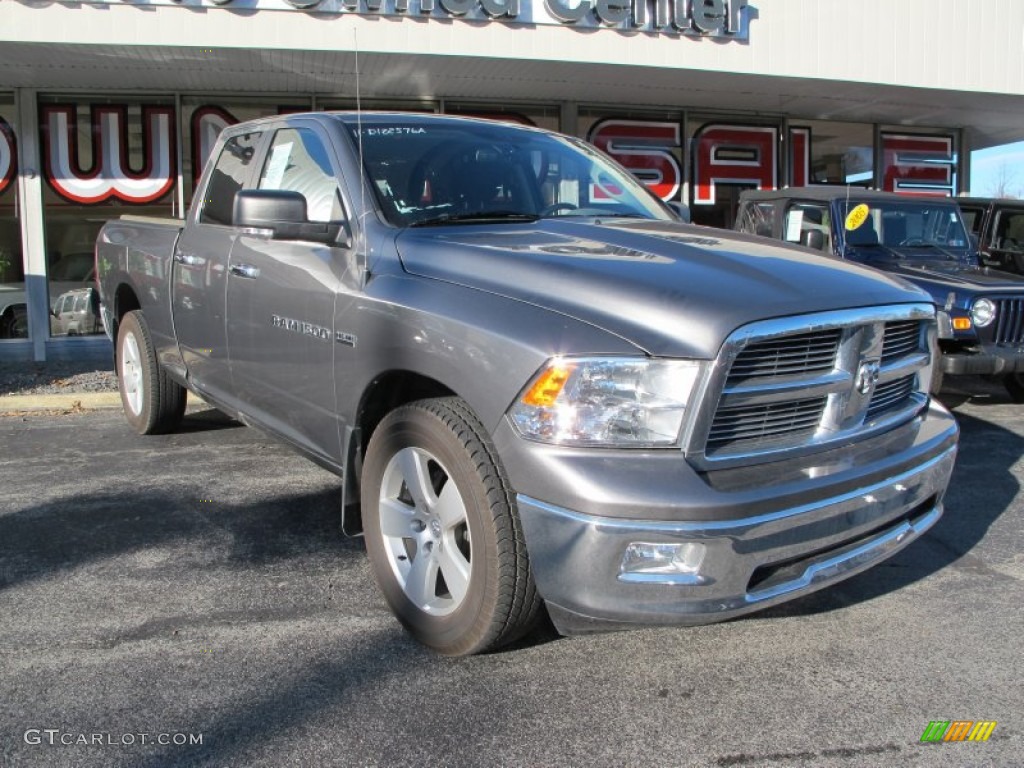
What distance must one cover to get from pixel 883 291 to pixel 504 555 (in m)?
1.58

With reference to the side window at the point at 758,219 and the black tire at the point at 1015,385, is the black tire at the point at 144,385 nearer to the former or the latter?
the side window at the point at 758,219

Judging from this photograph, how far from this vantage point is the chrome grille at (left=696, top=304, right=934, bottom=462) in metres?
2.49

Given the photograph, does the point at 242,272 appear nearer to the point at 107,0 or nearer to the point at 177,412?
the point at 177,412

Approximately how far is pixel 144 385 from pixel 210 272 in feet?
5.95

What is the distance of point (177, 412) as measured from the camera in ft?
19.9

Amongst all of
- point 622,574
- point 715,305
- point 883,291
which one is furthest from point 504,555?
point 883,291

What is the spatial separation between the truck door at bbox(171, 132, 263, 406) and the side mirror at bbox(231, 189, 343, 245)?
939 mm

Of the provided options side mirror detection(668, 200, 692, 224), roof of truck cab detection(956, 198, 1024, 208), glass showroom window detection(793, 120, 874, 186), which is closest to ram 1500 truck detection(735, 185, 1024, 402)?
roof of truck cab detection(956, 198, 1024, 208)

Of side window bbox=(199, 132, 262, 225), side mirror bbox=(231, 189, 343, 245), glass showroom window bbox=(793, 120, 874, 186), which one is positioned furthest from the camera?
glass showroom window bbox=(793, 120, 874, 186)

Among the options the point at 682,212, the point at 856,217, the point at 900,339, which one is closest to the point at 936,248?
the point at 856,217

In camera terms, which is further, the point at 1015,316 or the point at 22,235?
the point at 22,235

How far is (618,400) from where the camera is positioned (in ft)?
8.02

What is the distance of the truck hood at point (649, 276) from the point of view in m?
2.48

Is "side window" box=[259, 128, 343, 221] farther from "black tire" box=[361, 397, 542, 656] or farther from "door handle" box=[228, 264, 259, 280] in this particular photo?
"black tire" box=[361, 397, 542, 656]
